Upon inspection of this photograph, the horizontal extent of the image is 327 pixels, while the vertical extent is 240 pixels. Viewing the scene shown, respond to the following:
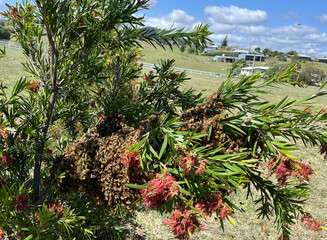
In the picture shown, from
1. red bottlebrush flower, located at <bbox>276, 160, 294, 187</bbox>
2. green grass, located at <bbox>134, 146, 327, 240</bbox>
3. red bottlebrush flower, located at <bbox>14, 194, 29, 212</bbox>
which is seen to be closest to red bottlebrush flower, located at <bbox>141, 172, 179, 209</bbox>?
red bottlebrush flower, located at <bbox>276, 160, 294, 187</bbox>

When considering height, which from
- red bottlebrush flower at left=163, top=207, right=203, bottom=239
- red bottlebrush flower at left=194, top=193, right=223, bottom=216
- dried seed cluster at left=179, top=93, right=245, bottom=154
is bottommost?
red bottlebrush flower at left=163, top=207, right=203, bottom=239

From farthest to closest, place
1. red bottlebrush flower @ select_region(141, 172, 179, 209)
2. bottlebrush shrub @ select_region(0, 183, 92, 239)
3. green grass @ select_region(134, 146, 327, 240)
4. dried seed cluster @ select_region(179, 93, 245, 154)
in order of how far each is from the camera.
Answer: green grass @ select_region(134, 146, 327, 240), bottlebrush shrub @ select_region(0, 183, 92, 239), dried seed cluster @ select_region(179, 93, 245, 154), red bottlebrush flower @ select_region(141, 172, 179, 209)

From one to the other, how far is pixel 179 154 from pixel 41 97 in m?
1.10

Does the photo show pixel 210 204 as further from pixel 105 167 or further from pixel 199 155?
pixel 105 167

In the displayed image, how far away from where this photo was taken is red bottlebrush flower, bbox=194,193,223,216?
1.05 metres

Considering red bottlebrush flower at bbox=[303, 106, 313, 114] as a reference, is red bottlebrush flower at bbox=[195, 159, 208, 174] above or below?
below

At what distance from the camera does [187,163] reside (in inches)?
37.9

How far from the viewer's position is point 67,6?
1478mm

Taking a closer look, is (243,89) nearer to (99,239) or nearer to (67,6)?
(67,6)

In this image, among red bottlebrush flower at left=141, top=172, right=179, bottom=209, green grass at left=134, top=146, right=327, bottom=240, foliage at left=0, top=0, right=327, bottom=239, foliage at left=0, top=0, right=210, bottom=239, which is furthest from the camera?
green grass at left=134, top=146, right=327, bottom=240

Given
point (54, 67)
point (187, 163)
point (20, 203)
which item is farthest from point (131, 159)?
point (54, 67)

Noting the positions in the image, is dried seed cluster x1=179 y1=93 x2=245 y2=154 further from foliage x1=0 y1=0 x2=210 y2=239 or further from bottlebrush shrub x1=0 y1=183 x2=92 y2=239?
bottlebrush shrub x1=0 y1=183 x2=92 y2=239

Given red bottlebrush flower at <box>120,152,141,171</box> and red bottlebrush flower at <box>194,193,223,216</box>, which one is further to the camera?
red bottlebrush flower at <box>120,152,141,171</box>

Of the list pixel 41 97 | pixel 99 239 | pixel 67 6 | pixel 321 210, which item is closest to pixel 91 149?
pixel 41 97
